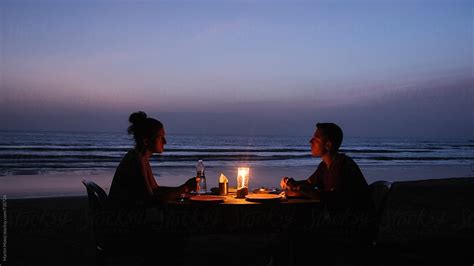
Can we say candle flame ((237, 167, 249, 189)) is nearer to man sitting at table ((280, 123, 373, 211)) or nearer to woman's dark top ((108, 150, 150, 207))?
man sitting at table ((280, 123, 373, 211))

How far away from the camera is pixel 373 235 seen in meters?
3.40

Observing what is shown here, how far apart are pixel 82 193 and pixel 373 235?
6.85 meters

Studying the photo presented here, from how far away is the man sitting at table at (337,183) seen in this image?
3318 mm

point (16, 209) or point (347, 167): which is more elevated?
point (347, 167)

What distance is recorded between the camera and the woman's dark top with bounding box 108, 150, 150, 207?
316 cm

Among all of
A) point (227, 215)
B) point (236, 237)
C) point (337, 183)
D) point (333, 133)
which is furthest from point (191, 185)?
point (236, 237)

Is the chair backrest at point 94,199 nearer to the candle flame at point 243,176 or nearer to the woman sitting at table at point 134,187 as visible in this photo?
the woman sitting at table at point 134,187

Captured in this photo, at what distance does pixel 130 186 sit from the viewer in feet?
10.4

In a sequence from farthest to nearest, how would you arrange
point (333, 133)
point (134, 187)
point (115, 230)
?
point (333, 133) < point (134, 187) < point (115, 230)

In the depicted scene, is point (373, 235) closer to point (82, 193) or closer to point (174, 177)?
point (82, 193)

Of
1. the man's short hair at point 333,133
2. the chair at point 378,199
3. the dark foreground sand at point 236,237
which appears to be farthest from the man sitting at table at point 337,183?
the dark foreground sand at point 236,237

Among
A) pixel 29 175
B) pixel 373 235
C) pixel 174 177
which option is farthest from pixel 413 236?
pixel 29 175

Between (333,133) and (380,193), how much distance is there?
22.9 inches

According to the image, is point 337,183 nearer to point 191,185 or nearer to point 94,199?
point 191,185
